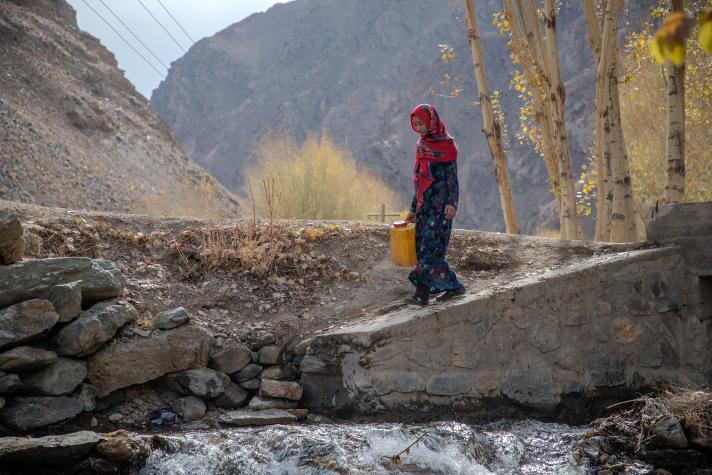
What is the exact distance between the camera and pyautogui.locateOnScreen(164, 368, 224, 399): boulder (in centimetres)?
495

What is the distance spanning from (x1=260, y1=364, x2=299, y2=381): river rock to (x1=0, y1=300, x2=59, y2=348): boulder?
1635 millimetres

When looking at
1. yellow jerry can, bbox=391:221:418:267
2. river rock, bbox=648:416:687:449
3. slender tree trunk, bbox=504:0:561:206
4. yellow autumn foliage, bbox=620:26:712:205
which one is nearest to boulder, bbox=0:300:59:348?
yellow jerry can, bbox=391:221:418:267

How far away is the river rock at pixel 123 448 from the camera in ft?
12.4

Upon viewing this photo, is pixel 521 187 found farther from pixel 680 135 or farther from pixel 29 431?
pixel 29 431

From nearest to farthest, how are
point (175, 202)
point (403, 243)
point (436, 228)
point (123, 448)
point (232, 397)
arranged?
1. point (123, 448)
2. point (232, 397)
3. point (436, 228)
4. point (403, 243)
5. point (175, 202)

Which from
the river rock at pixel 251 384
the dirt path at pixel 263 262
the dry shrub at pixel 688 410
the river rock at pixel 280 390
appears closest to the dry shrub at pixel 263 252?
the dirt path at pixel 263 262

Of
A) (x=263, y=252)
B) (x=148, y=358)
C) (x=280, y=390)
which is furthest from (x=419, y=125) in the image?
(x=148, y=358)

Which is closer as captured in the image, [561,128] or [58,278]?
[58,278]

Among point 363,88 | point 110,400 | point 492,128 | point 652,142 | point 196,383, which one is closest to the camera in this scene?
point 110,400

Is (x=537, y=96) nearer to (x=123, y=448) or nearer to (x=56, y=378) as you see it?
(x=56, y=378)

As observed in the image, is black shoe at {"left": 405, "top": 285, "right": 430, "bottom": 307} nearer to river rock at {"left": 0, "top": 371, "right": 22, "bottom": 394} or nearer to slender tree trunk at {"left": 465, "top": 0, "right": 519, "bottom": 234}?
river rock at {"left": 0, "top": 371, "right": 22, "bottom": 394}

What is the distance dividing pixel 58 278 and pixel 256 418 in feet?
5.83

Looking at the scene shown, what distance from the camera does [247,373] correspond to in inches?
206

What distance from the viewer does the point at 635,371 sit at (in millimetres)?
5258
